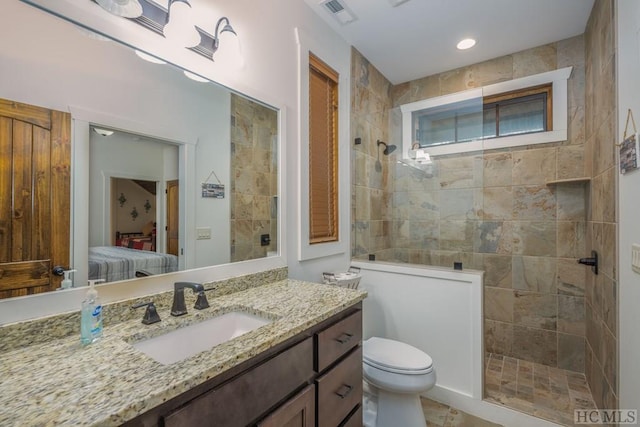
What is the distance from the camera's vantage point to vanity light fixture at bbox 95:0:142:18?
100cm

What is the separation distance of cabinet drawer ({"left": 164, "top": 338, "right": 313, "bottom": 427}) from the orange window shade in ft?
3.33

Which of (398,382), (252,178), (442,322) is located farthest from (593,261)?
(252,178)

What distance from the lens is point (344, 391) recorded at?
121 centimetres

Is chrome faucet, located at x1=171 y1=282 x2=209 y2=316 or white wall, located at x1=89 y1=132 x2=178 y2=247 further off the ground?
white wall, located at x1=89 y1=132 x2=178 y2=247

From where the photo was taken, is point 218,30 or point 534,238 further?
point 534,238

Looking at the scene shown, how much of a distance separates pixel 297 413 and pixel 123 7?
5.08ft

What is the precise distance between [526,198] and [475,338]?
4.42 ft

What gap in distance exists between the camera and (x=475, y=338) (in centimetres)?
188

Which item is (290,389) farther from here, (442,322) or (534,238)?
(534,238)

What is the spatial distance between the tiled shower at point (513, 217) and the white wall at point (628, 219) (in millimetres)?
656

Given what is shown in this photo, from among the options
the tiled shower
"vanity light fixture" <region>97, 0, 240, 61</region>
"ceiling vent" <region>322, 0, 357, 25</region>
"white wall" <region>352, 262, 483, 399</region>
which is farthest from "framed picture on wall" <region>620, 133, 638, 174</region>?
"vanity light fixture" <region>97, 0, 240, 61</region>

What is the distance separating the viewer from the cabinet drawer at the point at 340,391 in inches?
43.0

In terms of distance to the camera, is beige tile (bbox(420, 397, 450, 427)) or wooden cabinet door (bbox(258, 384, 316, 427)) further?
beige tile (bbox(420, 397, 450, 427))

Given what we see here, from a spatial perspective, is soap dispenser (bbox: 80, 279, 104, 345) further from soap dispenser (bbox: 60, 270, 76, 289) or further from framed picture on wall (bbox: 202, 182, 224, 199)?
framed picture on wall (bbox: 202, 182, 224, 199)
